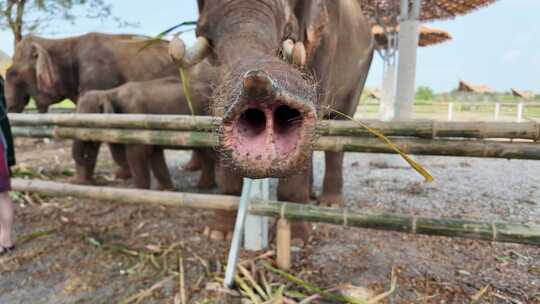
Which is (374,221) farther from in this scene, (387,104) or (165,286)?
(387,104)

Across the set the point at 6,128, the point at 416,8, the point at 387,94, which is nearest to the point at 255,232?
the point at 6,128

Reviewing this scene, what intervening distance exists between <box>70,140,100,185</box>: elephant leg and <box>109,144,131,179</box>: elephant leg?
1.23ft

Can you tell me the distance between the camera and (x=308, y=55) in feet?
7.95

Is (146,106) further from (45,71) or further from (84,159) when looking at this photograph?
(45,71)

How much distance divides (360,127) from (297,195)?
0.78 metres

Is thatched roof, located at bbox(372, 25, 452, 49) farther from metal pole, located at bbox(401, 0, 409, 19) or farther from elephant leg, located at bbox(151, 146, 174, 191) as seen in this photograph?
elephant leg, located at bbox(151, 146, 174, 191)

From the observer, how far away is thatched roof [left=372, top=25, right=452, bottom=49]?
14359mm

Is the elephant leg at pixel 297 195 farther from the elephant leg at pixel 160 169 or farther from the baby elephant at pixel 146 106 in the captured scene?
the elephant leg at pixel 160 169

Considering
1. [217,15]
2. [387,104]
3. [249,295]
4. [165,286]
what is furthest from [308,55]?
[387,104]

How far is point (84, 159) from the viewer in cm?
437

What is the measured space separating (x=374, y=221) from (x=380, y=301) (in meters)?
0.40

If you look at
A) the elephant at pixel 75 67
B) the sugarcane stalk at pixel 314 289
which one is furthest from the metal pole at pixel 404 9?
the sugarcane stalk at pixel 314 289

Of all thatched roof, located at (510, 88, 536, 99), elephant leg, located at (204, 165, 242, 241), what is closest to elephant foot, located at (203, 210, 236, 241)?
elephant leg, located at (204, 165, 242, 241)

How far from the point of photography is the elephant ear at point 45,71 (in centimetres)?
606
